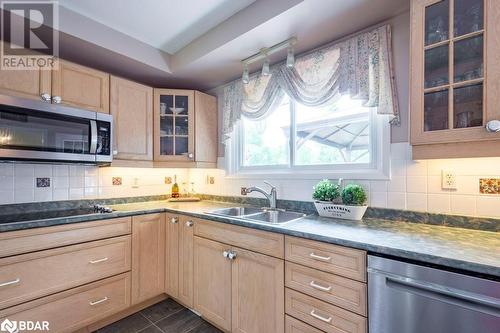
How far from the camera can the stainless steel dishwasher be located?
0.80 m

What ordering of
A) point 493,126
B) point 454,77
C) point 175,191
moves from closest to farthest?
point 493,126 < point 454,77 < point 175,191

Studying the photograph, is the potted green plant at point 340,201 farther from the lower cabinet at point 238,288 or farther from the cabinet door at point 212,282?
the cabinet door at point 212,282

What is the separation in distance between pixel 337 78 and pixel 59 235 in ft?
7.06

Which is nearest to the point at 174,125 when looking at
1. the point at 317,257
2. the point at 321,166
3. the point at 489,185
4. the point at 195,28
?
the point at 195,28

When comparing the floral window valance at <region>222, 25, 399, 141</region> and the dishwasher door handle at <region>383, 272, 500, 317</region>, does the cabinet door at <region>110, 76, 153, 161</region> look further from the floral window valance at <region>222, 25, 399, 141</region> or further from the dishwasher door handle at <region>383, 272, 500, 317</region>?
the dishwasher door handle at <region>383, 272, 500, 317</region>

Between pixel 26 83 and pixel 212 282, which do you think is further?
pixel 212 282

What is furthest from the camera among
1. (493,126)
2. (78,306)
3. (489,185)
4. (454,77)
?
(78,306)

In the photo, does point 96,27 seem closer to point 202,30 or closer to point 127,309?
point 202,30

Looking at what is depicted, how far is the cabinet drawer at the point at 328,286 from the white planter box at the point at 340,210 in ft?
1.65

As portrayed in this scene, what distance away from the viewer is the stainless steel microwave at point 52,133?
1.48 metres

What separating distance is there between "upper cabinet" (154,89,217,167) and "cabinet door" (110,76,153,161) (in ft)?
0.25

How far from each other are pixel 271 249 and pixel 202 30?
67.3 inches

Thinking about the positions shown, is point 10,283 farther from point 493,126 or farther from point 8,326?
point 493,126

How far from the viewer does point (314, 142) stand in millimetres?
1964
